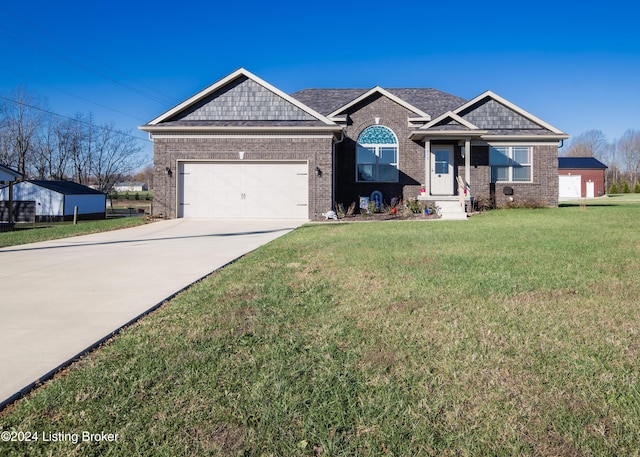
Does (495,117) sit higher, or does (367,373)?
(495,117)

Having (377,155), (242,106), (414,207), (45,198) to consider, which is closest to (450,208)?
(414,207)

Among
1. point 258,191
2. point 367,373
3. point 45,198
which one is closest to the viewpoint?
point 367,373

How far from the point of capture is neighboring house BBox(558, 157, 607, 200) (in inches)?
2077

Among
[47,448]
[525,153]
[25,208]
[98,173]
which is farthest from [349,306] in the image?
[98,173]

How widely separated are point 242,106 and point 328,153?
4198 millimetres

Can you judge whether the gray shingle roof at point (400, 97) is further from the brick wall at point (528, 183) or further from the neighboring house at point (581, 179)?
the neighboring house at point (581, 179)

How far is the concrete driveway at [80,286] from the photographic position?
12.9 feet

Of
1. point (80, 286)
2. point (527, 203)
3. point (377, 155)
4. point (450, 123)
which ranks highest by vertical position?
point (450, 123)

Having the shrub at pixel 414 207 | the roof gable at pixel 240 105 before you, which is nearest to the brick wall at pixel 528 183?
the shrub at pixel 414 207

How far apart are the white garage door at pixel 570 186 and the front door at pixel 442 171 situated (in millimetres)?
36600

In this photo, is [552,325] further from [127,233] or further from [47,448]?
[127,233]

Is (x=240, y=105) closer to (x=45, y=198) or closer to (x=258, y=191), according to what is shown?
(x=258, y=191)

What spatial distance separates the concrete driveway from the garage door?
6039 millimetres

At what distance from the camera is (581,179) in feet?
175
